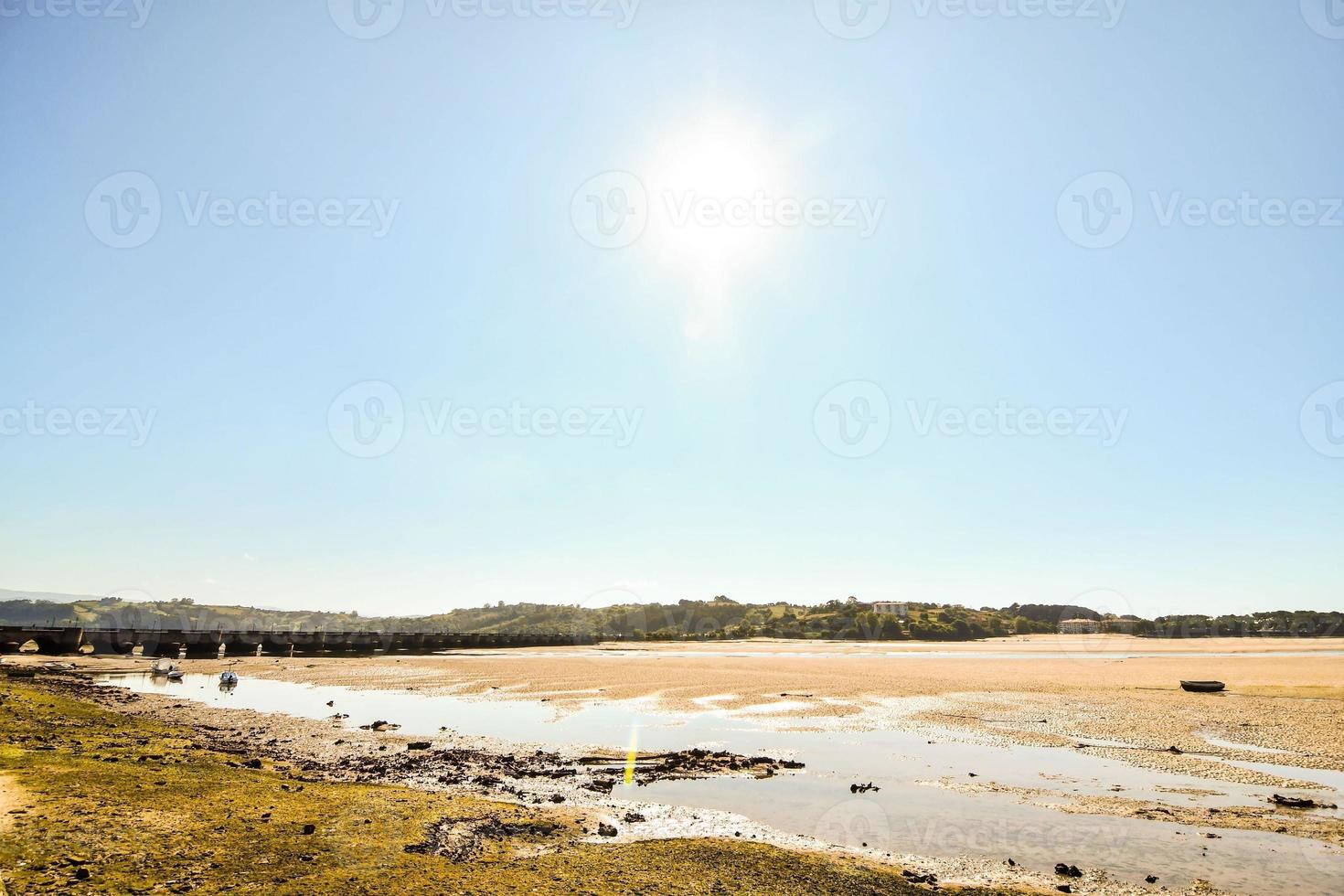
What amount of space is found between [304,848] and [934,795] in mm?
13310

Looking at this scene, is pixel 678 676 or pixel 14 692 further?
pixel 678 676

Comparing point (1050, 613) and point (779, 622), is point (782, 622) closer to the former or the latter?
point (779, 622)

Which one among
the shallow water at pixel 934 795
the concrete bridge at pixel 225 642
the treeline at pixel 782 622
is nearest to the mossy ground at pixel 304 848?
the shallow water at pixel 934 795

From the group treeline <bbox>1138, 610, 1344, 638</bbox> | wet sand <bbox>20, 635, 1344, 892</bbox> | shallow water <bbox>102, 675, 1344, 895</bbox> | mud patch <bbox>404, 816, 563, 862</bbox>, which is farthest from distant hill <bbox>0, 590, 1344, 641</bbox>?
mud patch <bbox>404, 816, 563, 862</bbox>

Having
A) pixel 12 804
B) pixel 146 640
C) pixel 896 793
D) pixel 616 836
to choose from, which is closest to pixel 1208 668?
pixel 896 793

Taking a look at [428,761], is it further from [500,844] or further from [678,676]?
[678,676]

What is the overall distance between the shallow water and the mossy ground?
296cm

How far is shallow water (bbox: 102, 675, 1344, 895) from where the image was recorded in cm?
1137

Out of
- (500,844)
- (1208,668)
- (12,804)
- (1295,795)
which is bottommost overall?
(1208,668)

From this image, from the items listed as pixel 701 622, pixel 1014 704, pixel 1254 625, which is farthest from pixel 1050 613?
pixel 1014 704

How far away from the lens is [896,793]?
51.0 feet

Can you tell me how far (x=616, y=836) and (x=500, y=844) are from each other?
6.88 feet

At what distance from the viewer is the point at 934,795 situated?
611 inches

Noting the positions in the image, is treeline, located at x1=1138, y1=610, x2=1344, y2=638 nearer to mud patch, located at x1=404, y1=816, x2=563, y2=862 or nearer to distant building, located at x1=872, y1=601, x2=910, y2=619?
distant building, located at x1=872, y1=601, x2=910, y2=619
